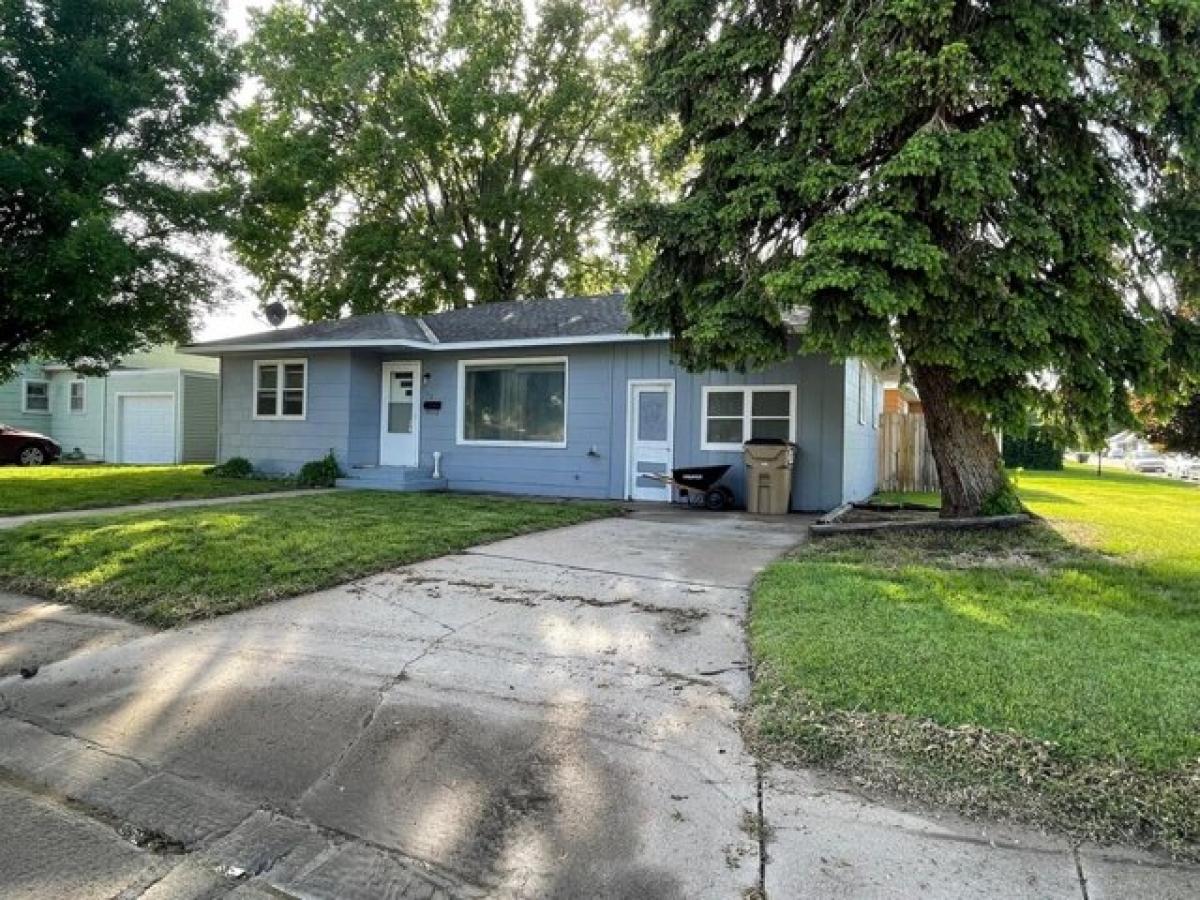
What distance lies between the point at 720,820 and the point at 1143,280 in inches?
315

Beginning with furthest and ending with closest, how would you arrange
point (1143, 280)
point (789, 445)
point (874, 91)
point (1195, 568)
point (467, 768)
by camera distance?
point (789, 445)
point (1143, 280)
point (874, 91)
point (1195, 568)
point (467, 768)

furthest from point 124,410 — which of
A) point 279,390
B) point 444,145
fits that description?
point 444,145

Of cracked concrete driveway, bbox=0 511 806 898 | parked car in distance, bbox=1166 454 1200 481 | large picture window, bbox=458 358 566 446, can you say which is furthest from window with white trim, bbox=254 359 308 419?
parked car in distance, bbox=1166 454 1200 481

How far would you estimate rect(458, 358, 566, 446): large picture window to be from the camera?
13.5m

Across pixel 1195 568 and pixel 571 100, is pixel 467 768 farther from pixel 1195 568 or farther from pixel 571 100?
pixel 571 100

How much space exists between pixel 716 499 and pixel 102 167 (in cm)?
1095

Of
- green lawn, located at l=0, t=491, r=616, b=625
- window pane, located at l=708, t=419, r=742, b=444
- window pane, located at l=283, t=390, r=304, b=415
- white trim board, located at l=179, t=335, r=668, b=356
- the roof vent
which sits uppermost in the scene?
the roof vent

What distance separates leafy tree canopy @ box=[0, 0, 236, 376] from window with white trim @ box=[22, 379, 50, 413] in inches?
554

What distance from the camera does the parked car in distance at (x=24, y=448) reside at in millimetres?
19891

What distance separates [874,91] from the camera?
7312mm

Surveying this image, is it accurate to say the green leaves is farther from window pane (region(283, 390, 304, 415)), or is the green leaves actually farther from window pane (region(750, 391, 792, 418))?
window pane (region(283, 390, 304, 415))

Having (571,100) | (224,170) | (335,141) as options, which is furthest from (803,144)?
(335,141)

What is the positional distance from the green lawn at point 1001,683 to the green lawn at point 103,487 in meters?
9.96

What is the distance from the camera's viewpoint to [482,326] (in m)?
14.7
